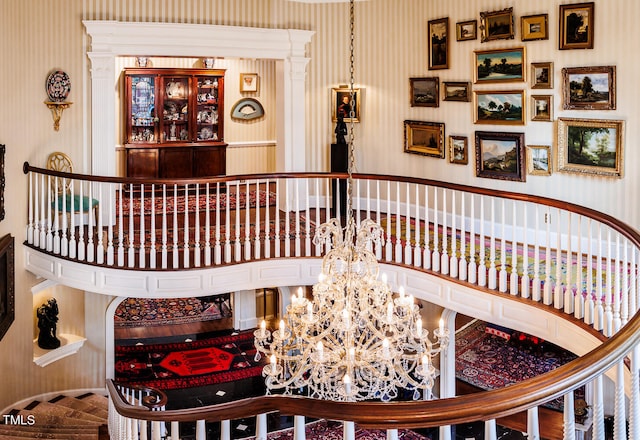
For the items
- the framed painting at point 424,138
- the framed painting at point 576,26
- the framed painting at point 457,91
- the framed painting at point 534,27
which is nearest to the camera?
the framed painting at point 576,26

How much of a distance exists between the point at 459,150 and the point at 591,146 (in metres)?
1.88

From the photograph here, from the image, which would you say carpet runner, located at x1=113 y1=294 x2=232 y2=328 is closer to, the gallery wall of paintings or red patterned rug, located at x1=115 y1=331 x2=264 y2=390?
red patterned rug, located at x1=115 y1=331 x2=264 y2=390

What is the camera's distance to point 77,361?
909 centimetres

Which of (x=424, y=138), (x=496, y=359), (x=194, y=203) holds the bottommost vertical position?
(x=496, y=359)

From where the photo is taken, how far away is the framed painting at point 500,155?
26.0ft

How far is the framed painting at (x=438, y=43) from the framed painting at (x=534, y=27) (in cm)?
120

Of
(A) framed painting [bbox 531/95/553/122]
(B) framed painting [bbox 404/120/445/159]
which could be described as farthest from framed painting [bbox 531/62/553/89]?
(B) framed painting [bbox 404/120/445/159]

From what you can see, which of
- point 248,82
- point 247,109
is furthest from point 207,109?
point 248,82

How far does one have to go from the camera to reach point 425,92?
9141 millimetres

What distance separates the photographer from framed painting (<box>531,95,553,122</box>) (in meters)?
7.55

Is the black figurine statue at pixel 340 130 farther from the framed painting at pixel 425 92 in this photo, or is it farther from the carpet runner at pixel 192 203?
the carpet runner at pixel 192 203

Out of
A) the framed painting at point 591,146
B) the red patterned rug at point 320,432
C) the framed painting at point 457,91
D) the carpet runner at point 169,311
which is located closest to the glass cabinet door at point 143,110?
the carpet runner at point 169,311

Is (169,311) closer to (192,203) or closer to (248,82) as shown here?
(192,203)

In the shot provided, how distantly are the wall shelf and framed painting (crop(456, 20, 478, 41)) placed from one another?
20.0 feet
